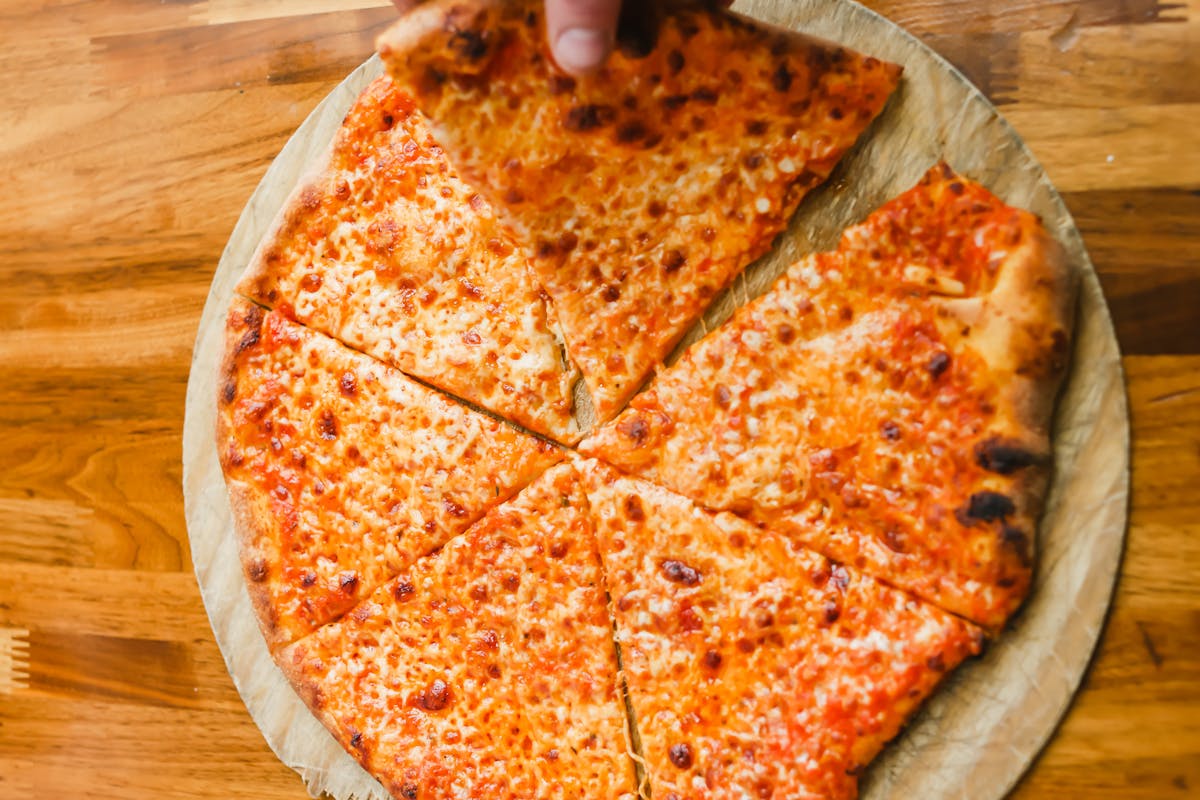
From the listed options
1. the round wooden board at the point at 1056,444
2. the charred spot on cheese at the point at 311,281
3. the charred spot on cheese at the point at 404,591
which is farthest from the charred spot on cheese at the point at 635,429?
the charred spot on cheese at the point at 311,281

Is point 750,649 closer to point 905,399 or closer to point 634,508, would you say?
point 634,508

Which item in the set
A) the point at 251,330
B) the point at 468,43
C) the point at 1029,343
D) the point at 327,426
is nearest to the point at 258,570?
the point at 327,426

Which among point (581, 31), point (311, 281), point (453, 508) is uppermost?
point (581, 31)

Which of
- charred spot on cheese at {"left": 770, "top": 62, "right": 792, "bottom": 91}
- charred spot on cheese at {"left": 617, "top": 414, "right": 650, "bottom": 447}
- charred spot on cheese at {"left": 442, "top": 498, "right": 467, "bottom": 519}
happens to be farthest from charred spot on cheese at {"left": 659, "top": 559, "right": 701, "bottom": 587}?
charred spot on cheese at {"left": 770, "top": 62, "right": 792, "bottom": 91}

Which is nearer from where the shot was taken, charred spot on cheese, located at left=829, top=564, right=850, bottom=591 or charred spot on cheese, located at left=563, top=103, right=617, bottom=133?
charred spot on cheese, located at left=829, top=564, right=850, bottom=591

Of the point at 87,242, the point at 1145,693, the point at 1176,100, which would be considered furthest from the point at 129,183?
the point at 1145,693

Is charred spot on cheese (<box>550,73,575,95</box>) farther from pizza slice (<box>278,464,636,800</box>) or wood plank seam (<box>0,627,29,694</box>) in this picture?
wood plank seam (<box>0,627,29,694</box>)

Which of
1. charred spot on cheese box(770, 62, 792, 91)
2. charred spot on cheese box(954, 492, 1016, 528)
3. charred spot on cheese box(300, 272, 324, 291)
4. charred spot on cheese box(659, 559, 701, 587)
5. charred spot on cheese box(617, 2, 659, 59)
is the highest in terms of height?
charred spot on cheese box(617, 2, 659, 59)
